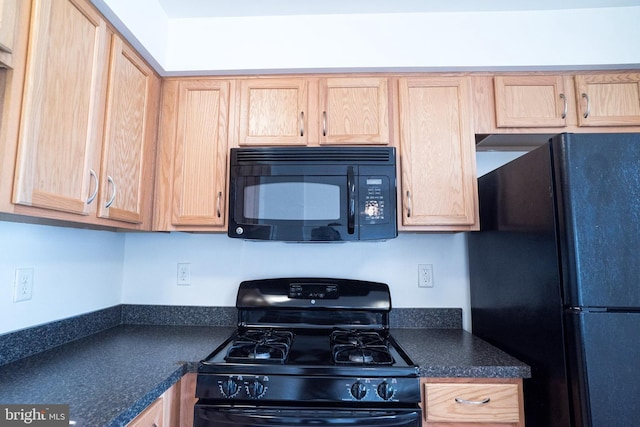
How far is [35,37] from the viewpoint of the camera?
3.05 ft

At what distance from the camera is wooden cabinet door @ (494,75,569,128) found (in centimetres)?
152

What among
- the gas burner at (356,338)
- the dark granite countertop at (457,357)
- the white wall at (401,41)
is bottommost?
the dark granite countertop at (457,357)

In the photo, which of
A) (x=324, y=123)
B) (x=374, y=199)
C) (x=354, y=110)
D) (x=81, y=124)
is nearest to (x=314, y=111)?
(x=324, y=123)

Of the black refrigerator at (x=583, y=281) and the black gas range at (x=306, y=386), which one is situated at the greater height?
the black refrigerator at (x=583, y=281)

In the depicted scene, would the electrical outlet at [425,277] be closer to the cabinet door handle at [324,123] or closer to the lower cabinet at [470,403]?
the lower cabinet at [470,403]

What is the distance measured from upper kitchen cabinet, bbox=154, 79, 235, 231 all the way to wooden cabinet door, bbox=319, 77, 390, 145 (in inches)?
19.1

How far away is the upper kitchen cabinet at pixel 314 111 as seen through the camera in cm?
155

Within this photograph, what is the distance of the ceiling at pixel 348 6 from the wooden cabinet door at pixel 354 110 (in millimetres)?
349

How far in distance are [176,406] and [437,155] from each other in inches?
58.3

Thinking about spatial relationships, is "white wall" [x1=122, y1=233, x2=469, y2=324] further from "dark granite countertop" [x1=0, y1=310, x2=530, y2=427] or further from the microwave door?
the microwave door

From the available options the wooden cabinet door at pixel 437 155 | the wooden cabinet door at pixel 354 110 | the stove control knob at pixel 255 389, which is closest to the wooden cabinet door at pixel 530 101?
the wooden cabinet door at pixel 437 155

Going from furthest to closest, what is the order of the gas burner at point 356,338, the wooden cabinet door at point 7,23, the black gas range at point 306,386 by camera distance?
1. the gas burner at point 356,338
2. the black gas range at point 306,386
3. the wooden cabinet door at point 7,23

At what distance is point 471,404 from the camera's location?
1.17 meters

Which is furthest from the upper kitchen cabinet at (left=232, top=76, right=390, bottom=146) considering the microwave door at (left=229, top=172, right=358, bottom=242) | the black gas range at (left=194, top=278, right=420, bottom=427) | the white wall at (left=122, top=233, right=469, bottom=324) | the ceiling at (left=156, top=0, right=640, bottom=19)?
the black gas range at (left=194, top=278, right=420, bottom=427)
